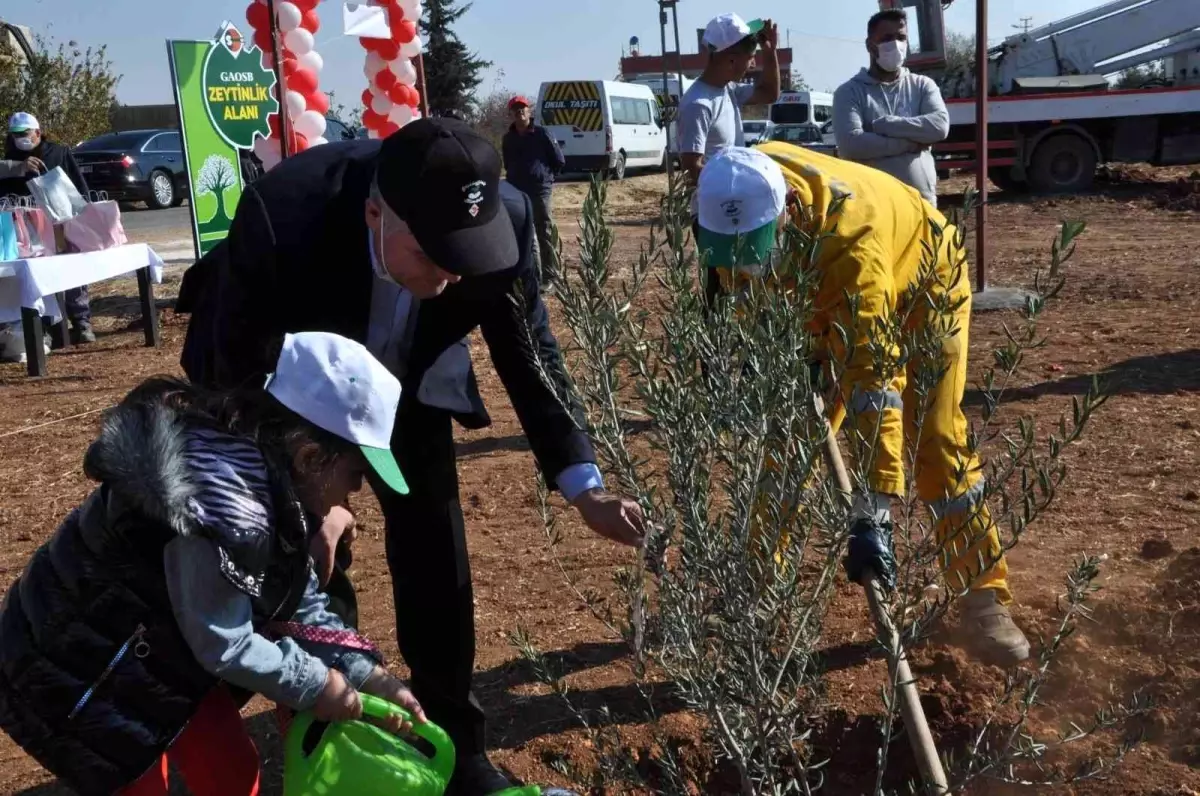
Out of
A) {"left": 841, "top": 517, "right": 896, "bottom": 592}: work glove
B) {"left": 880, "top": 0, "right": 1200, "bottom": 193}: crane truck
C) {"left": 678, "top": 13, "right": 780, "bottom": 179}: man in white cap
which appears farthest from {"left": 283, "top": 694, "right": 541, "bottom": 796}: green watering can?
{"left": 880, "top": 0, "right": 1200, "bottom": 193}: crane truck

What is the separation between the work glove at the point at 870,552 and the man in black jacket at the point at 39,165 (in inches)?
293

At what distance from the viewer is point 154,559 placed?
1.86 meters

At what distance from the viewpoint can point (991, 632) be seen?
3.17m

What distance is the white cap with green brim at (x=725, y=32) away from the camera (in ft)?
17.1

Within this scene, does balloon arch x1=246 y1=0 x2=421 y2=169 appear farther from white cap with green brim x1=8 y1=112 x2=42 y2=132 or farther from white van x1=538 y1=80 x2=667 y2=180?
white van x1=538 y1=80 x2=667 y2=180

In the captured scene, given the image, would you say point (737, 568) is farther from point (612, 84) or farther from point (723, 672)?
point (612, 84)

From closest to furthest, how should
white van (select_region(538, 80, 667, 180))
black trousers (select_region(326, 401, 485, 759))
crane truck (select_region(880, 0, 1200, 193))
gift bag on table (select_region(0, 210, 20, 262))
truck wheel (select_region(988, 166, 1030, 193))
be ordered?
black trousers (select_region(326, 401, 485, 759)) → gift bag on table (select_region(0, 210, 20, 262)) → crane truck (select_region(880, 0, 1200, 193)) → truck wheel (select_region(988, 166, 1030, 193)) → white van (select_region(538, 80, 667, 180))

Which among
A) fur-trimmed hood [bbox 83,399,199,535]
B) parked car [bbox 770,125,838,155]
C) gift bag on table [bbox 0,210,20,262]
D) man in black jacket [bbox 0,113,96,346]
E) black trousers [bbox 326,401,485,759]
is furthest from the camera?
parked car [bbox 770,125,838,155]

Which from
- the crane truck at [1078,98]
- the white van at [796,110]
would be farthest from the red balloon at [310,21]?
the white van at [796,110]

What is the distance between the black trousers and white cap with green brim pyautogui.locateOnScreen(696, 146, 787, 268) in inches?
27.6

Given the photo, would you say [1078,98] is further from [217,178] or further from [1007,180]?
[217,178]

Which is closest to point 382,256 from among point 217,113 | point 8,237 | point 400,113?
point 8,237

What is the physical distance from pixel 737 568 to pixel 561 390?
0.58 meters

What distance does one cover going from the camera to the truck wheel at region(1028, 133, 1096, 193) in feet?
53.5
